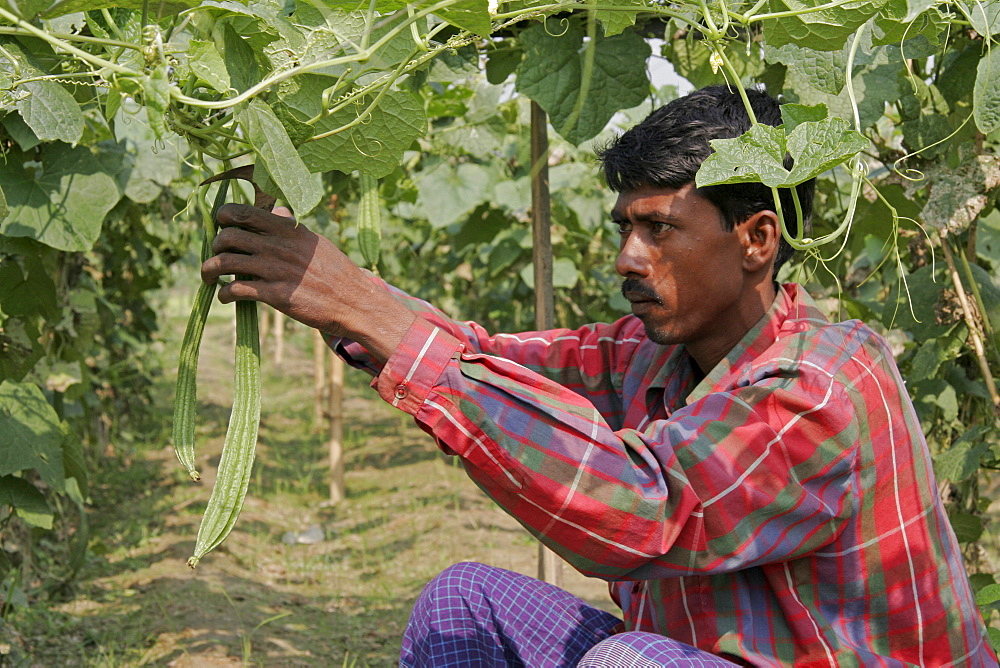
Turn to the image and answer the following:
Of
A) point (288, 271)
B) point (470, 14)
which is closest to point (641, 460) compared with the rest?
point (288, 271)

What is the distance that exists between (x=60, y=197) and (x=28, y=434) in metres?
0.46

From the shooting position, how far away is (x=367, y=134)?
116 centimetres

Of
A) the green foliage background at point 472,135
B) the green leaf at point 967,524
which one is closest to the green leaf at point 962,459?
the green foliage background at point 472,135

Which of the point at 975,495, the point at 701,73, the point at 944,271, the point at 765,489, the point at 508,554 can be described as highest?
the point at 701,73

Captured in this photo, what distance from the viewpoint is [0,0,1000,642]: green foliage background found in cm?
100

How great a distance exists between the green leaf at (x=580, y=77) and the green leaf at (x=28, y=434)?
3.56ft

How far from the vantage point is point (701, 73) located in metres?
1.91

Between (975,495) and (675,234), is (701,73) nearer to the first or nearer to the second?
(675,234)

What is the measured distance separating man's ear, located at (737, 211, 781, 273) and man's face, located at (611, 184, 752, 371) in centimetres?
1

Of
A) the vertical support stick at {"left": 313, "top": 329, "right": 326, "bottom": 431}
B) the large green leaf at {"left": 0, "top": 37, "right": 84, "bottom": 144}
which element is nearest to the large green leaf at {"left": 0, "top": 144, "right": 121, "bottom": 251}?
the large green leaf at {"left": 0, "top": 37, "right": 84, "bottom": 144}

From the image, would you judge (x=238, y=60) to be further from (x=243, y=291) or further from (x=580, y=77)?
(x=580, y=77)

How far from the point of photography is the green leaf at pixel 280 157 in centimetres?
97

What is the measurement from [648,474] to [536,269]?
945 mm

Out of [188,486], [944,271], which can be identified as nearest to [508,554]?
[188,486]
